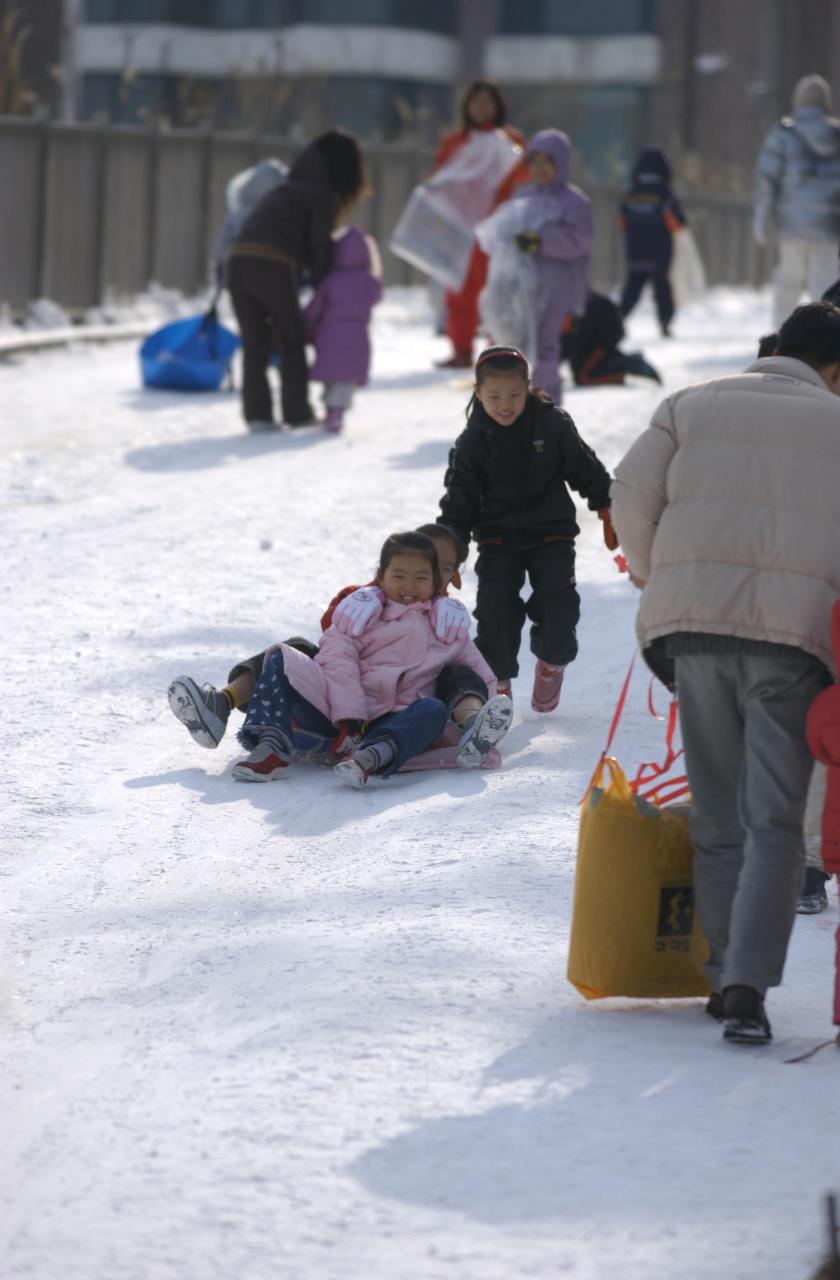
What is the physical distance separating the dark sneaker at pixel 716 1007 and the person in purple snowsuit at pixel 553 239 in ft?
27.1

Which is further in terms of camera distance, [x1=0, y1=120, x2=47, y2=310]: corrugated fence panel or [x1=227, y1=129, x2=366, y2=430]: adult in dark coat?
[x1=0, y1=120, x2=47, y2=310]: corrugated fence panel

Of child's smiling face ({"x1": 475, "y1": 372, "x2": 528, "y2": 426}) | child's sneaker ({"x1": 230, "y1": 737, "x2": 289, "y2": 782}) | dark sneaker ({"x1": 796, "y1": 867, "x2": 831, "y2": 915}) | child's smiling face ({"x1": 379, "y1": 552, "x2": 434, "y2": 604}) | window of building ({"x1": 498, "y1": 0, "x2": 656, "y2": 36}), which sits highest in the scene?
window of building ({"x1": 498, "y1": 0, "x2": 656, "y2": 36})

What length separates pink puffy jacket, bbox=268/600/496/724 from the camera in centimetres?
654

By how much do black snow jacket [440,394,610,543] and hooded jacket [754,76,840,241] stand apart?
28.9ft

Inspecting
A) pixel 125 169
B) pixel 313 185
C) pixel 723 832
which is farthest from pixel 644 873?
pixel 125 169

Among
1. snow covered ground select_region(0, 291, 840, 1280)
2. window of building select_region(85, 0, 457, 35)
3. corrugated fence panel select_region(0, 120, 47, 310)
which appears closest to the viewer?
snow covered ground select_region(0, 291, 840, 1280)

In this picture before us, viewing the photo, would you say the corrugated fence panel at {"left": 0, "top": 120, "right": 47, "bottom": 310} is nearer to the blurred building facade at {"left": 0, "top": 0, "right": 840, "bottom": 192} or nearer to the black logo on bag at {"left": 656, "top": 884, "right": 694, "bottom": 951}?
the black logo on bag at {"left": 656, "top": 884, "right": 694, "bottom": 951}

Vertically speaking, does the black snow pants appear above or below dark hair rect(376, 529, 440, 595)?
below

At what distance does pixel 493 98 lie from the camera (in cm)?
1439

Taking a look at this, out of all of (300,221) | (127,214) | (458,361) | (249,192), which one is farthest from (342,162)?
(127,214)

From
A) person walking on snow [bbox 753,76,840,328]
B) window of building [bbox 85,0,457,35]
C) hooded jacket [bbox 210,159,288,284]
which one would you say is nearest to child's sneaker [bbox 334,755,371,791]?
hooded jacket [bbox 210,159,288,284]

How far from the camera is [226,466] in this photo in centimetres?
1171

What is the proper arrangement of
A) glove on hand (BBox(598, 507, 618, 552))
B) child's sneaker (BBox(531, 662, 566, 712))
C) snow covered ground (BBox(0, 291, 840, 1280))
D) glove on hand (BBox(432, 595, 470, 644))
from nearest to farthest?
snow covered ground (BBox(0, 291, 840, 1280)), glove on hand (BBox(598, 507, 618, 552)), glove on hand (BBox(432, 595, 470, 644)), child's sneaker (BBox(531, 662, 566, 712))

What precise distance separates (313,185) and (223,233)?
4.85 ft
